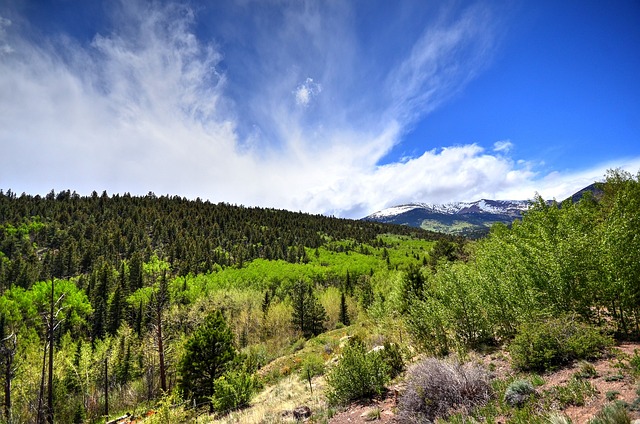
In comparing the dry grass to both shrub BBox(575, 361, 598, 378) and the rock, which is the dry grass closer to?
the rock

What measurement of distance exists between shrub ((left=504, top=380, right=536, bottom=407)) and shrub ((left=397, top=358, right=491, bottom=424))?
64 centimetres

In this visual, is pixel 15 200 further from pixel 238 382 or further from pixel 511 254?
pixel 511 254

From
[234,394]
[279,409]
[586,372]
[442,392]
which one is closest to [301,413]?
[279,409]

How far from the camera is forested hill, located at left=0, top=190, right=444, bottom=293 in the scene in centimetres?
12469

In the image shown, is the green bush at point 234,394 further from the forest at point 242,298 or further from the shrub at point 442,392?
the shrub at point 442,392

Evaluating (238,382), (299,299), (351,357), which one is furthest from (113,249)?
(351,357)

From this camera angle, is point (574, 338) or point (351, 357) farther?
point (351, 357)

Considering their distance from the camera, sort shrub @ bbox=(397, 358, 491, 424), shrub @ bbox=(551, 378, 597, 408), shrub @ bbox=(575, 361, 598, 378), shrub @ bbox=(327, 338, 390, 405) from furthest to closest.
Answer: shrub @ bbox=(327, 338, 390, 405) → shrub @ bbox=(397, 358, 491, 424) → shrub @ bbox=(575, 361, 598, 378) → shrub @ bbox=(551, 378, 597, 408)

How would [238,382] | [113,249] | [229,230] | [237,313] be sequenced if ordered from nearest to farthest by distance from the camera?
[238,382] → [237,313] → [113,249] → [229,230]

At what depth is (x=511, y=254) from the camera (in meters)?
21.4

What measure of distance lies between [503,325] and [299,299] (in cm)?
4731

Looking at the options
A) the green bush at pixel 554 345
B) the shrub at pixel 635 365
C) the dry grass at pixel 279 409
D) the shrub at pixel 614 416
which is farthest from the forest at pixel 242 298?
the shrub at pixel 614 416

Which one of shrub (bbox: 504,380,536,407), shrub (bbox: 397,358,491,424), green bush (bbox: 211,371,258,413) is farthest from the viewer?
green bush (bbox: 211,371,258,413)

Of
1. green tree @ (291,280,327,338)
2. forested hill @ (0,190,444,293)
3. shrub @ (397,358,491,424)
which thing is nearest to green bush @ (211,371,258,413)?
shrub @ (397,358,491,424)
